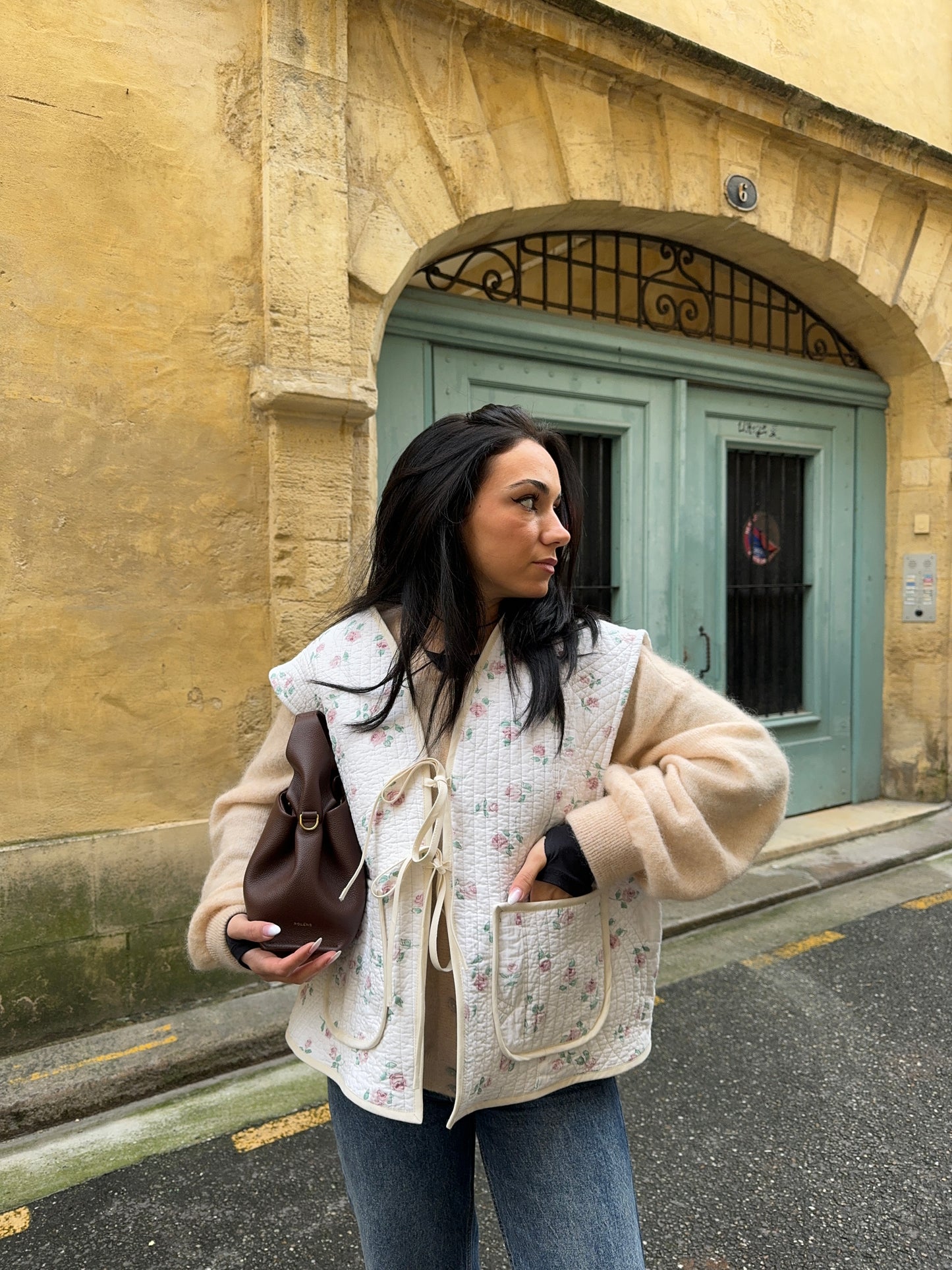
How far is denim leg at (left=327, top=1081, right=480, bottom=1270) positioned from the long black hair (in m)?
0.56

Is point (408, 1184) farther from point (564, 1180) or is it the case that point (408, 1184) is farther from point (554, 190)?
point (554, 190)

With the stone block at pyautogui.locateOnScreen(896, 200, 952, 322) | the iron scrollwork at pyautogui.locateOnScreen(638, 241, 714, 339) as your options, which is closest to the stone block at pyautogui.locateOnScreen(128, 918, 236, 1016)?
the iron scrollwork at pyautogui.locateOnScreen(638, 241, 714, 339)

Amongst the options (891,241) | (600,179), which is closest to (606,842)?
(600,179)

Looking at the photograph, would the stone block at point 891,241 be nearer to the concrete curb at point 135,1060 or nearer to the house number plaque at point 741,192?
the house number plaque at point 741,192

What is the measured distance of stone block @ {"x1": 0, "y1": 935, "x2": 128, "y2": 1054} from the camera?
2979mm

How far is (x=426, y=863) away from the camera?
47.8 inches

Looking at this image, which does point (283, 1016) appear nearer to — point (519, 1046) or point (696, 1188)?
point (696, 1188)

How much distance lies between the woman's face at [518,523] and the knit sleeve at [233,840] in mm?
416

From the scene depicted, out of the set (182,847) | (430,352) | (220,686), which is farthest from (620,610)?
(182,847)

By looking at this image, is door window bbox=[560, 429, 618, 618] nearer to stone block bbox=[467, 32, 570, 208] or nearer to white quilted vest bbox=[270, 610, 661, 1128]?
stone block bbox=[467, 32, 570, 208]

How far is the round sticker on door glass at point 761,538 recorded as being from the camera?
543 cm

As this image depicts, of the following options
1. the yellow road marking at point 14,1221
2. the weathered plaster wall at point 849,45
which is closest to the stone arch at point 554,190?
the weathered plaster wall at point 849,45

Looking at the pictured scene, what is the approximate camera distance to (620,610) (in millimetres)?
4793

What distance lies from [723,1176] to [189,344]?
3176 mm
